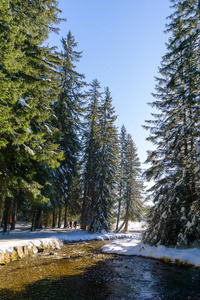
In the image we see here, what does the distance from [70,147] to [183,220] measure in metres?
14.5

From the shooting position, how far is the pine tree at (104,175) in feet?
74.6

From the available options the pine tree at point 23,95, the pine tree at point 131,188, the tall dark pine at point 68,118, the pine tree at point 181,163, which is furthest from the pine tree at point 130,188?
the pine tree at point 23,95

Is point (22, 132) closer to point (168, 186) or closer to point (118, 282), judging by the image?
point (118, 282)

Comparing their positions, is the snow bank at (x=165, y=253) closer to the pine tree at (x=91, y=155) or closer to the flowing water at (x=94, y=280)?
the flowing water at (x=94, y=280)

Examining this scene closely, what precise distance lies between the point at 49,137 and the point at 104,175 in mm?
13211

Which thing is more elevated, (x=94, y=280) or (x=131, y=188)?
(x=131, y=188)

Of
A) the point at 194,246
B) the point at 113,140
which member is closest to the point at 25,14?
the point at 194,246

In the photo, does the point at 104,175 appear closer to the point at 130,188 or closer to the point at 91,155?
the point at 91,155

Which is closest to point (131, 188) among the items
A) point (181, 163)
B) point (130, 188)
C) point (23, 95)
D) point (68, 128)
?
point (130, 188)

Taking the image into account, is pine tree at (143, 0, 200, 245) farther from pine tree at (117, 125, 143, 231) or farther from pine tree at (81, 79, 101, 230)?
pine tree at (117, 125, 143, 231)

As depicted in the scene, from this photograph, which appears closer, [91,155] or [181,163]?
[181,163]

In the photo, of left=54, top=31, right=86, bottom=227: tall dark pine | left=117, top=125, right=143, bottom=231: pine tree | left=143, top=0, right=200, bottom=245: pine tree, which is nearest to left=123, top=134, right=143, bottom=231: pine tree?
left=117, top=125, right=143, bottom=231: pine tree

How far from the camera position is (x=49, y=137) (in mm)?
12070

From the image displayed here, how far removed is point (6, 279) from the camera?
641 cm
